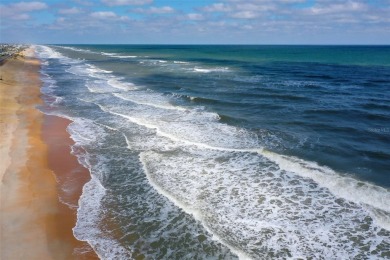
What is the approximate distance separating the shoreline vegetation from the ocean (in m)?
0.47

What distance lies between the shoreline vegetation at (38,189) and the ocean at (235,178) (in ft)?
1.53

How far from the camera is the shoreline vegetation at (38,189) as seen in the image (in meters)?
9.95

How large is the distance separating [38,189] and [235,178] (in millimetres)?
7721

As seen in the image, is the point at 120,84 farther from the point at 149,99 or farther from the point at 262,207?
the point at 262,207

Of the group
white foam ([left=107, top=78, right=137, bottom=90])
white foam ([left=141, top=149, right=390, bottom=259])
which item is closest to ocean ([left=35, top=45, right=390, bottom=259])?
white foam ([left=141, top=149, right=390, bottom=259])

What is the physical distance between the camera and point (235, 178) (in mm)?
14320

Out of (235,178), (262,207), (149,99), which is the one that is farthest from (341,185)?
(149,99)

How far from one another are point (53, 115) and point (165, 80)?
1975cm

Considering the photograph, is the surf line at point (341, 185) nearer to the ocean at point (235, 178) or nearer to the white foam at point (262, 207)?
the ocean at point (235, 178)

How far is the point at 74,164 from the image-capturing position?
52.5 ft

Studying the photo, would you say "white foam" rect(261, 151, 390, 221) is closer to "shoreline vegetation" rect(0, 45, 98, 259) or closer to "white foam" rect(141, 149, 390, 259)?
"white foam" rect(141, 149, 390, 259)

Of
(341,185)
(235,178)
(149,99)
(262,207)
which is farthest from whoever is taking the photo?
(149,99)

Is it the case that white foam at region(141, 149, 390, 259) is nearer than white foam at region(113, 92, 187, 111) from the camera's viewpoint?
Yes

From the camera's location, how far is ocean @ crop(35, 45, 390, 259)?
10203mm
